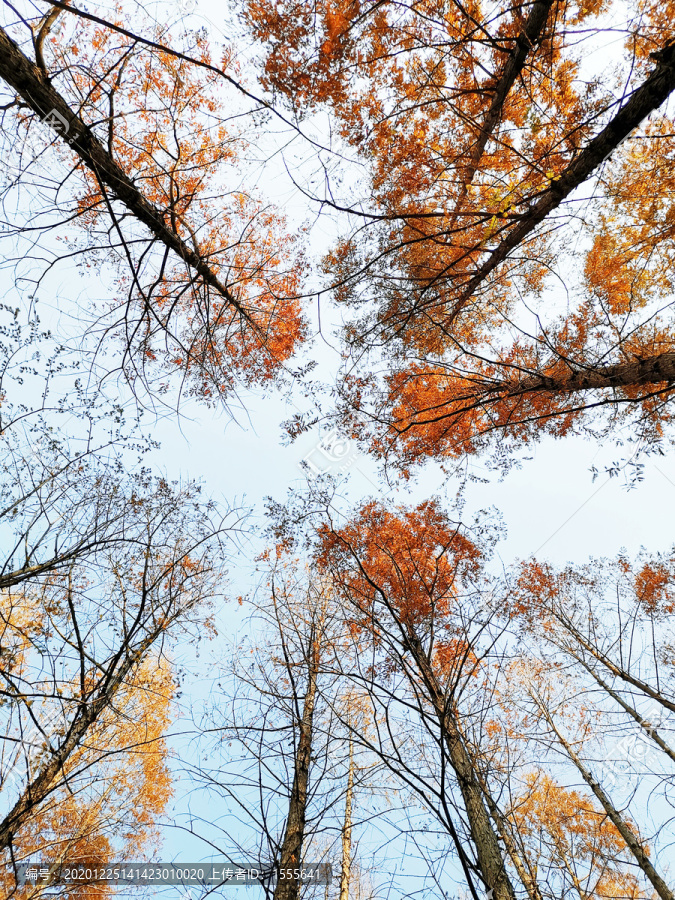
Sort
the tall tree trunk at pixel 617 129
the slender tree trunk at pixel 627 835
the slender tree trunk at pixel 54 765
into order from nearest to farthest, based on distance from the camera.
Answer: the slender tree trunk at pixel 54 765
the tall tree trunk at pixel 617 129
the slender tree trunk at pixel 627 835

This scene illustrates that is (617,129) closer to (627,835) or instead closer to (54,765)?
(54,765)

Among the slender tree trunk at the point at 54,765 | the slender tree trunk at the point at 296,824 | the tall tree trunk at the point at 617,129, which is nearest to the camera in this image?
the slender tree trunk at the point at 54,765

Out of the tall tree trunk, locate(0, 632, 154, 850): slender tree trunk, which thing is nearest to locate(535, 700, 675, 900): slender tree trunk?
locate(0, 632, 154, 850): slender tree trunk

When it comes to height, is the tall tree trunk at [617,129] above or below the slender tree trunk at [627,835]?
above

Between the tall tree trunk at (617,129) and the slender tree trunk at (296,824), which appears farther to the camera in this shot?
the slender tree trunk at (296,824)

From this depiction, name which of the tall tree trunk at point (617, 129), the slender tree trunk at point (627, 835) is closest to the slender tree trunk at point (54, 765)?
the tall tree trunk at point (617, 129)

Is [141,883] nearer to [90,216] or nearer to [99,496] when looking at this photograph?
[99,496]

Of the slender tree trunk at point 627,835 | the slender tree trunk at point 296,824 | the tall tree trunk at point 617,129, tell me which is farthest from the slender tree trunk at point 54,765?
the slender tree trunk at point 627,835

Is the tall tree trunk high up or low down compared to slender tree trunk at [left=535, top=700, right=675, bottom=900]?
up

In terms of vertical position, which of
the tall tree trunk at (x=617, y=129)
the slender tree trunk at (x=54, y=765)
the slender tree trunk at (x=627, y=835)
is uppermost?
the tall tree trunk at (x=617, y=129)

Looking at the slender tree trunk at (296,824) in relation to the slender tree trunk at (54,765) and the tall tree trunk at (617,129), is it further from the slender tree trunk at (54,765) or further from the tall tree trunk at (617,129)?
the tall tree trunk at (617,129)

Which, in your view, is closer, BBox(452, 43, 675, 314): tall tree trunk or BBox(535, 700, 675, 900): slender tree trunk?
BBox(452, 43, 675, 314): tall tree trunk

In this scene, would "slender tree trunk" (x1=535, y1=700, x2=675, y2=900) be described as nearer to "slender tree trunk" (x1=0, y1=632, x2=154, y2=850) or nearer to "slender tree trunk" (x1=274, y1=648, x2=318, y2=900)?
"slender tree trunk" (x1=274, y1=648, x2=318, y2=900)

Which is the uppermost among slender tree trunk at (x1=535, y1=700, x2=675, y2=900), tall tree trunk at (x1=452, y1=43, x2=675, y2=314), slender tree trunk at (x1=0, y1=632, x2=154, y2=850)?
tall tree trunk at (x1=452, y1=43, x2=675, y2=314)
